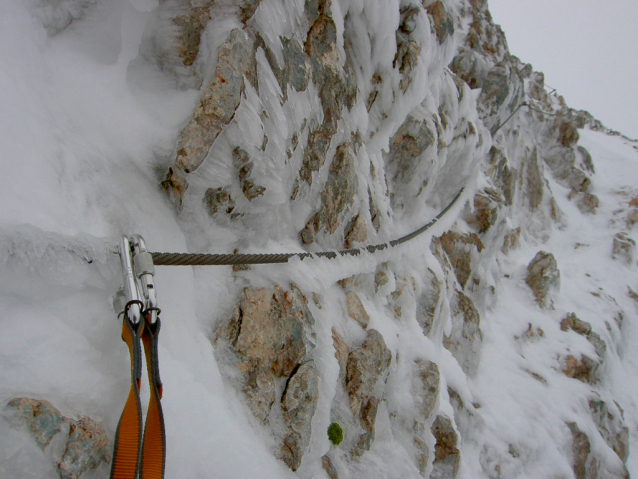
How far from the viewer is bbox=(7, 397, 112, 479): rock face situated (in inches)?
44.8

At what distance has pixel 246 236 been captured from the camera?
2795 mm

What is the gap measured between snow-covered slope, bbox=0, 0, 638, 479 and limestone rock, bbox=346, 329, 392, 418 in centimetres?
2

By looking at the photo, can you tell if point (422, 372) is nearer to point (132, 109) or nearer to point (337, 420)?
point (337, 420)

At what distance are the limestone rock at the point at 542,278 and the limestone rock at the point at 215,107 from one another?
34.6 feet

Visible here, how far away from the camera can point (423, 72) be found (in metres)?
5.15

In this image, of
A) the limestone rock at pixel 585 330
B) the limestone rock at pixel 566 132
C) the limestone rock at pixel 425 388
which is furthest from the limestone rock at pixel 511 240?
the limestone rock at pixel 566 132

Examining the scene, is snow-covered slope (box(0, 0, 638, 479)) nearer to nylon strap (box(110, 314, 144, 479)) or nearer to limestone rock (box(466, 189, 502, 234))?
nylon strap (box(110, 314, 144, 479))

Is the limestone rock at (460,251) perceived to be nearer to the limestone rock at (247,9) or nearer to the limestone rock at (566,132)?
the limestone rock at (247,9)

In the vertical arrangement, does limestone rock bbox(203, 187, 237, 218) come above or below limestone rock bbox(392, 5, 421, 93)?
below

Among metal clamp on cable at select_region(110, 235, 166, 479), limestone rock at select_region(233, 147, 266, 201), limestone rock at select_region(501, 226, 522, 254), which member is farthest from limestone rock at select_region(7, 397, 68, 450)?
limestone rock at select_region(501, 226, 522, 254)

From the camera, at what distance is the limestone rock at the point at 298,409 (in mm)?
2350

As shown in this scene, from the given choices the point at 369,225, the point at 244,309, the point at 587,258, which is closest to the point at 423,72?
the point at 369,225

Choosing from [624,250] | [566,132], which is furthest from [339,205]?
[566,132]

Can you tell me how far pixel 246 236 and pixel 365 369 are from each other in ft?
5.40
